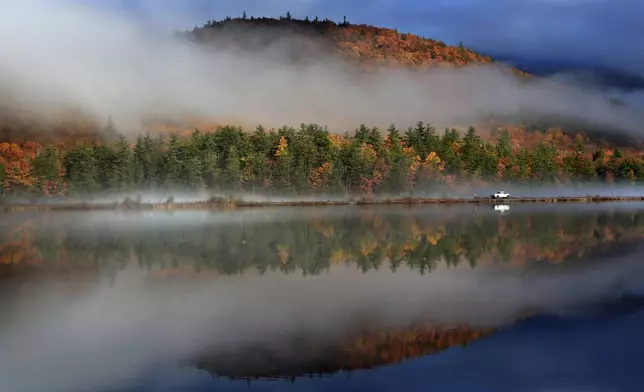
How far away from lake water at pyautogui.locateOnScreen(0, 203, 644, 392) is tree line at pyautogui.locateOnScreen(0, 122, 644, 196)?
136 feet

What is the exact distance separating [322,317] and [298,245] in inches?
500

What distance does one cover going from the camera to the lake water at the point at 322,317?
1010 cm

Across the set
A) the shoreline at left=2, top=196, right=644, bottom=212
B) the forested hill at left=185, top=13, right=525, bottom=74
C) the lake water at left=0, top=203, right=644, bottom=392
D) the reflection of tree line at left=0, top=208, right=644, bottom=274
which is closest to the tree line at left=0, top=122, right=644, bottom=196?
the shoreline at left=2, top=196, right=644, bottom=212

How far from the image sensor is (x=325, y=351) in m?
11.1

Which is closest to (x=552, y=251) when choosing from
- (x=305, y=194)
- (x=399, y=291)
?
(x=399, y=291)

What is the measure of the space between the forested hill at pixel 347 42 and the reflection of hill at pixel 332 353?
14925cm

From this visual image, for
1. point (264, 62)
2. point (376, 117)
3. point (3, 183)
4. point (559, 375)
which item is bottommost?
point (559, 375)

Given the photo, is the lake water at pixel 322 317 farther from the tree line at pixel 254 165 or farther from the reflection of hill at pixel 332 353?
the tree line at pixel 254 165

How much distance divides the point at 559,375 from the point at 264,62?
507 ft

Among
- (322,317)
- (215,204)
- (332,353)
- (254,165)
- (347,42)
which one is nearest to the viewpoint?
(332,353)

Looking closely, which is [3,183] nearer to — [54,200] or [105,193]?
[54,200]

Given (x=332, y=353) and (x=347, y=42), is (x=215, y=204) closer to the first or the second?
(x=332, y=353)

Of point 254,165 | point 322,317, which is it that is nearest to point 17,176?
point 254,165

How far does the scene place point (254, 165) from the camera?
6912 centimetres
